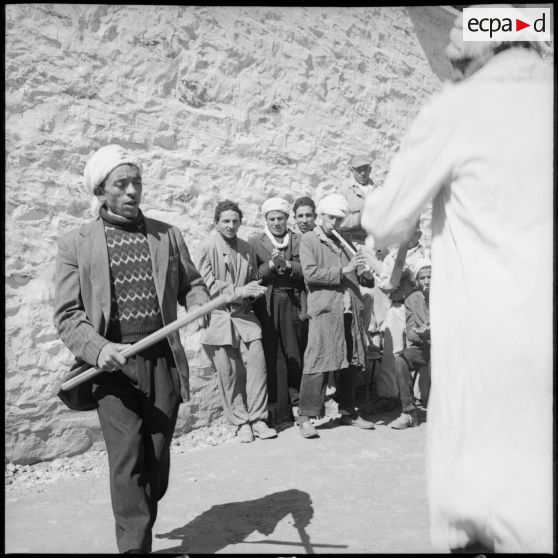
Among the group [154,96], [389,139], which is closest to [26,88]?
[154,96]

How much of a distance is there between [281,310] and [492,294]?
→ 394 centimetres

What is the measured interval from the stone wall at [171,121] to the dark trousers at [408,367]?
1516 millimetres

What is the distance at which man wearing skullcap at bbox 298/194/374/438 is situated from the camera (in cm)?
543

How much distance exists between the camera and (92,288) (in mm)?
2955

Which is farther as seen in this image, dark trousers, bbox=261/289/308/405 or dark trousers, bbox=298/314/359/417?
dark trousers, bbox=261/289/308/405

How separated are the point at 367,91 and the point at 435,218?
5.71 meters

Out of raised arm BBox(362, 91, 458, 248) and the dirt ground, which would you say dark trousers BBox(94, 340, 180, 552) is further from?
raised arm BBox(362, 91, 458, 248)

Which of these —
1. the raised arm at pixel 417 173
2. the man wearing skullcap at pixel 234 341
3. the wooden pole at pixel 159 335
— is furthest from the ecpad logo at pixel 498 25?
the man wearing skullcap at pixel 234 341

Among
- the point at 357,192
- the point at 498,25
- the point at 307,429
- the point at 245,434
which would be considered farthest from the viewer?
the point at 357,192

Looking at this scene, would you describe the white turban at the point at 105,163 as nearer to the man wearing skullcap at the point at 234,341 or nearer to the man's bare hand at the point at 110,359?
the man's bare hand at the point at 110,359

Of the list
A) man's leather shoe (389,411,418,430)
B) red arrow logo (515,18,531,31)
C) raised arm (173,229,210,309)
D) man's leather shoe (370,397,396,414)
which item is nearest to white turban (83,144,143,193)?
raised arm (173,229,210,309)

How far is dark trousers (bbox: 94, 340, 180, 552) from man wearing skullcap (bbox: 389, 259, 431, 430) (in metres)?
3.05

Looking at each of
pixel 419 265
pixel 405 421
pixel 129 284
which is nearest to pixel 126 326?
pixel 129 284

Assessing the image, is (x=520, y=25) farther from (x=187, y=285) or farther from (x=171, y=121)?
(x=171, y=121)
